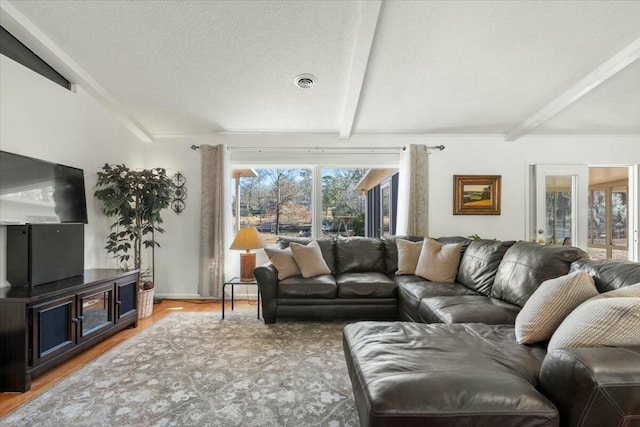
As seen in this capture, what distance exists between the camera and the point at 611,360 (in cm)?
104

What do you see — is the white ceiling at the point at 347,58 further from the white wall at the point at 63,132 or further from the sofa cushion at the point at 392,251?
the sofa cushion at the point at 392,251

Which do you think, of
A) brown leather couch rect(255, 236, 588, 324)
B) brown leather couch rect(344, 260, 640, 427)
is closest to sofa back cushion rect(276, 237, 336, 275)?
brown leather couch rect(255, 236, 588, 324)

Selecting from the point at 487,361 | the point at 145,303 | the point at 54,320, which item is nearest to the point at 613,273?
the point at 487,361

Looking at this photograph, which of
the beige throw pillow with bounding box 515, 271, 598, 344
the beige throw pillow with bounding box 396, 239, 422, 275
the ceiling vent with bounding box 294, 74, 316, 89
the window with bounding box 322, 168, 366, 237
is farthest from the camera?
the window with bounding box 322, 168, 366, 237

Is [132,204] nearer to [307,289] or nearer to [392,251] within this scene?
[307,289]

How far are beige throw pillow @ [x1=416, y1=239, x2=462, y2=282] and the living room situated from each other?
1.02 meters

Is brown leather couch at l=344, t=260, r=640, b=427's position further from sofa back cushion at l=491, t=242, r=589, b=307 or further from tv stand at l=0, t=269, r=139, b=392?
tv stand at l=0, t=269, r=139, b=392

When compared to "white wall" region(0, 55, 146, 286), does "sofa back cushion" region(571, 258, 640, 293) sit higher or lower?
lower

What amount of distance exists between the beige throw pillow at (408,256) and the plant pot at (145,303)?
9.37 feet

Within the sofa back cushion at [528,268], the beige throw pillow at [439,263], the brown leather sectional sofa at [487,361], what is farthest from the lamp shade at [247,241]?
the sofa back cushion at [528,268]

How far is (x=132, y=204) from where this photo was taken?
3811 mm

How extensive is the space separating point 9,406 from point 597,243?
923cm

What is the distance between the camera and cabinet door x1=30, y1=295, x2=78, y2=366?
206cm

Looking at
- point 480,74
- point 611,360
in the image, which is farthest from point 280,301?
point 480,74
